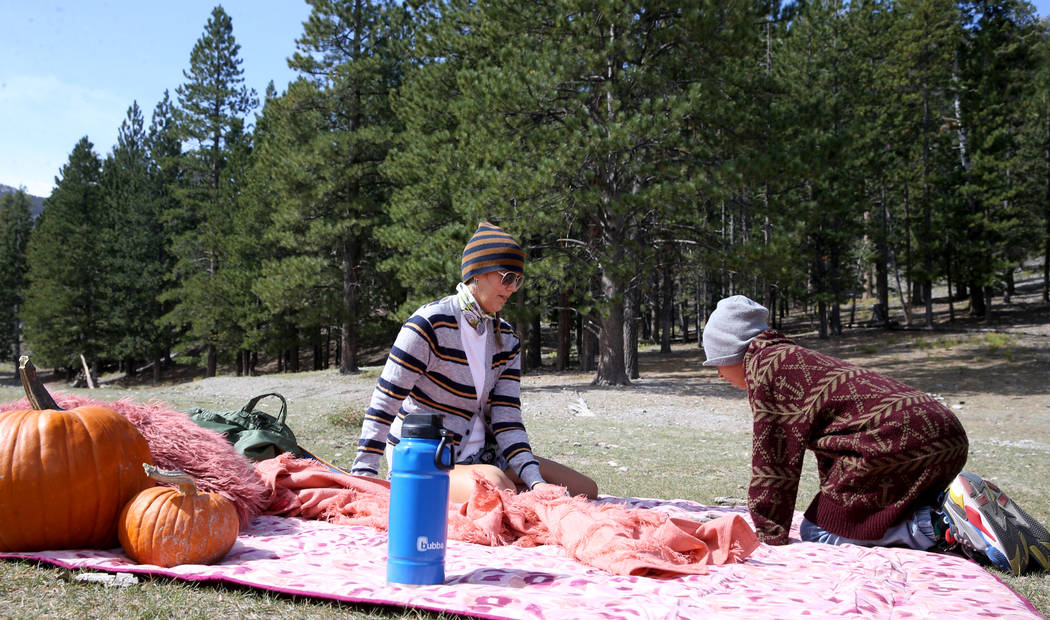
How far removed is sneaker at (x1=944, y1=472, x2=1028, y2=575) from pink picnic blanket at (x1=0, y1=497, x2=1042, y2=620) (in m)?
0.14

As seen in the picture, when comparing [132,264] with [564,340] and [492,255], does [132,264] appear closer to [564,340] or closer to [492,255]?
[564,340]

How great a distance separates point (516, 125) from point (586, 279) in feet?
11.7

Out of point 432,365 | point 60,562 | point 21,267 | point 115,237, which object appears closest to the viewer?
point 60,562

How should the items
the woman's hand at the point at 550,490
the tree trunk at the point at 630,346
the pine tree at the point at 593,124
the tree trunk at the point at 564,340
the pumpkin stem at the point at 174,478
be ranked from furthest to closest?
the tree trunk at the point at 564,340
the tree trunk at the point at 630,346
the pine tree at the point at 593,124
the woman's hand at the point at 550,490
the pumpkin stem at the point at 174,478

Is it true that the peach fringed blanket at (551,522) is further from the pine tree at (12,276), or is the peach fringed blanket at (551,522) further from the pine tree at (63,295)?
the pine tree at (12,276)

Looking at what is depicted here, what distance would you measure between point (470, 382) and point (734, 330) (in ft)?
4.38

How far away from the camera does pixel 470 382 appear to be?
350 cm

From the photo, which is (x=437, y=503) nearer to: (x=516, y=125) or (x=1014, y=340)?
(x=516, y=125)

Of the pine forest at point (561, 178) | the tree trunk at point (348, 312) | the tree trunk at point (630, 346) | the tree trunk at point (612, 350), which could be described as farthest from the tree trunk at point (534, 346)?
the tree trunk at point (612, 350)

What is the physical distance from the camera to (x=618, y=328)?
1540cm

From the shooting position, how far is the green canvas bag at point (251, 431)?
380 cm

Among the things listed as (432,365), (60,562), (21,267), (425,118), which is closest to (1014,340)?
(425,118)

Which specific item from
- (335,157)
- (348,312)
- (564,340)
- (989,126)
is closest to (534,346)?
(564,340)

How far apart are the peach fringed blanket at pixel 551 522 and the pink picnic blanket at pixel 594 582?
2.5 inches
